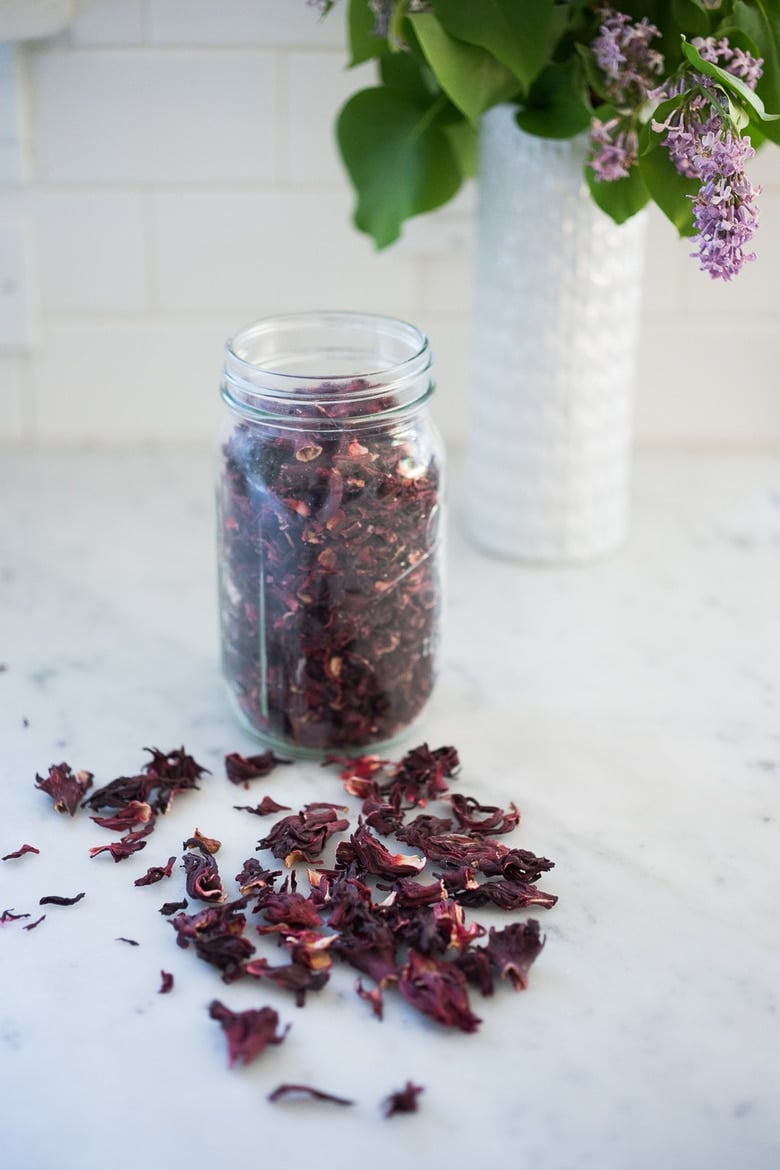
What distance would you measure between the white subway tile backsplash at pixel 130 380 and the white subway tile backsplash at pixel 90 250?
24 mm

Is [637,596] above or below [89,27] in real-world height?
below

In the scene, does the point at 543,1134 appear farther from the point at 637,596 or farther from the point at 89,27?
the point at 89,27

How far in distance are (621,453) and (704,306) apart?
25 cm

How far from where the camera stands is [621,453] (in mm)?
1128

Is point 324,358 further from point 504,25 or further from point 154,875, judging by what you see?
point 154,875

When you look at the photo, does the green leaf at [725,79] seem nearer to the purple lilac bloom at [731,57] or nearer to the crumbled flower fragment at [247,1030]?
the purple lilac bloom at [731,57]

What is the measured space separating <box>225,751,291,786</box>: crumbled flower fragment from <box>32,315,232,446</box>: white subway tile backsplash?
55 cm

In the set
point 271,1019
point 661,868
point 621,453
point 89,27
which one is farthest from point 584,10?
point 271,1019

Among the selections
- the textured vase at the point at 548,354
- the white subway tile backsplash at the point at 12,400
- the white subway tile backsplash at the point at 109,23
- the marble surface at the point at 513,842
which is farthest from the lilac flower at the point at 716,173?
the white subway tile backsplash at the point at 12,400

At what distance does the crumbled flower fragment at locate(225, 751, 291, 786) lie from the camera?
2.84 feet

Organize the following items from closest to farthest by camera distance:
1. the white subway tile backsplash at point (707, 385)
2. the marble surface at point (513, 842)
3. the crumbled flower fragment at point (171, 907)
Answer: the marble surface at point (513, 842)
the crumbled flower fragment at point (171, 907)
the white subway tile backsplash at point (707, 385)

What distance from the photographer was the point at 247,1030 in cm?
66

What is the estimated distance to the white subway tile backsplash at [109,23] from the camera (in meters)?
1.18

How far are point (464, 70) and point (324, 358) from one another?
0.22 m
